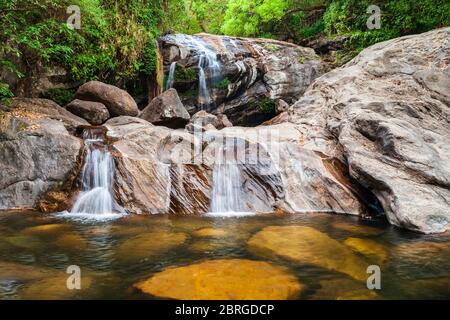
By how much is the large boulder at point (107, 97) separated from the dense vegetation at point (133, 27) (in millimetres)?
825

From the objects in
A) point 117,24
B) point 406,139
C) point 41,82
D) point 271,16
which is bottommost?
point 406,139

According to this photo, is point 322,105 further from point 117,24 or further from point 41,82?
point 41,82

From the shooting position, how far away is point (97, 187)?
27.9ft

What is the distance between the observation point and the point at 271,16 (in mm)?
20469

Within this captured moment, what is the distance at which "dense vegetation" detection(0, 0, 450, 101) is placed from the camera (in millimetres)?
9062

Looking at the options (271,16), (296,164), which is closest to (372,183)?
(296,164)

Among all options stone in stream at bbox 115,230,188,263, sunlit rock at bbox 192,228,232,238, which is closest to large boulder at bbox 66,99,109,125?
stone in stream at bbox 115,230,188,263

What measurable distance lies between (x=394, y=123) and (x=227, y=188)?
13.9 ft

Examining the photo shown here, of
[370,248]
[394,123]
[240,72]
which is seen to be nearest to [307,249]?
[370,248]

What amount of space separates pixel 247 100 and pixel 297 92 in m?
2.52

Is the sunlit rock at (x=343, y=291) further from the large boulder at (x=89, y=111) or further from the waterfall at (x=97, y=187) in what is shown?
the large boulder at (x=89, y=111)

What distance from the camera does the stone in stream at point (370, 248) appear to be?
5.34m

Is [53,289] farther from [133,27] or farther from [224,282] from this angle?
[133,27]
